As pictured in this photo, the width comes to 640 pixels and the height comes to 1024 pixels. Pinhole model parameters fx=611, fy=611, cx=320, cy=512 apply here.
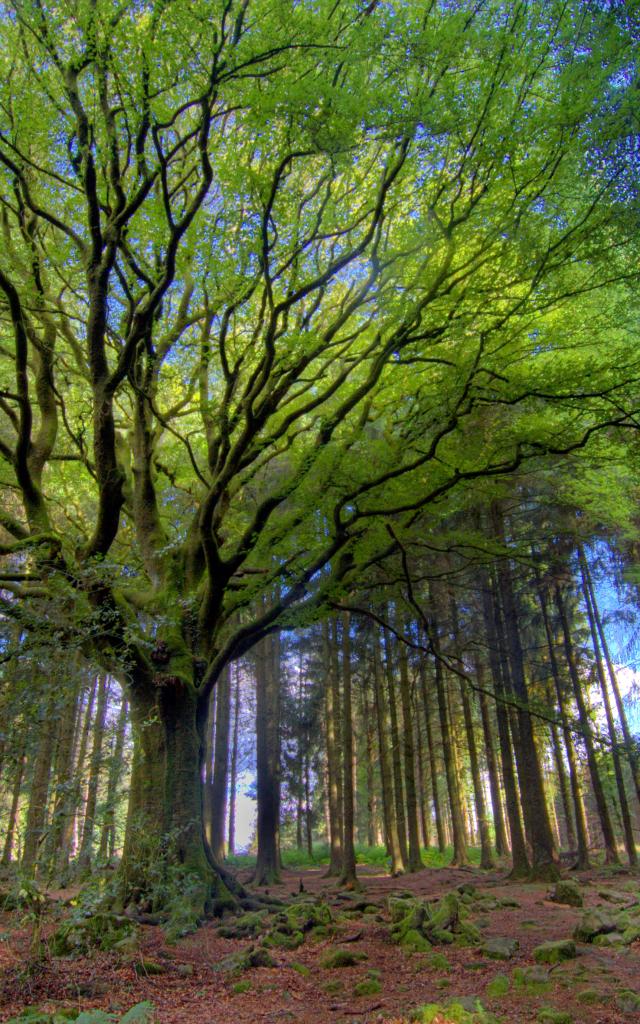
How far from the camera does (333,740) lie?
16.0 m

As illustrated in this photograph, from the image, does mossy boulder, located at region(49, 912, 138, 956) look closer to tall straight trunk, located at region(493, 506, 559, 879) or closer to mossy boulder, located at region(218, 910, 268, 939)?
mossy boulder, located at region(218, 910, 268, 939)

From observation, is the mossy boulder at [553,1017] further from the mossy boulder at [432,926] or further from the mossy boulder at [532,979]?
the mossy boulder at [432,926]

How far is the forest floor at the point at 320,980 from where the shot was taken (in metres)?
4.37

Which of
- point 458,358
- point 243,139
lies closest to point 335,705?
point 458,358

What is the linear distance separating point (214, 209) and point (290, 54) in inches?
103

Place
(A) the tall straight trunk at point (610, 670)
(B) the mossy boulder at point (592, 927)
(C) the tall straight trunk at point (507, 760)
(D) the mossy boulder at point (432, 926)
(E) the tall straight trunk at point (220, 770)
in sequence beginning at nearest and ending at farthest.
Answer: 1. (B) the mossy boulder at point (592, 927)
2. (D) the mossy boulder at point (432, 926)
3. (C) the tall straight trunk at point (507, 760)
4. (A) the tall straight trunk at point (610, 670)
5. (E) the tall straight trunk at point (220, 770)

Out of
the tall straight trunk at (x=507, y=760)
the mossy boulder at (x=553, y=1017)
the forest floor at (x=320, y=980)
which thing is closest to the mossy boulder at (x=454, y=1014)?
the forest floor at (x=320, y=980)

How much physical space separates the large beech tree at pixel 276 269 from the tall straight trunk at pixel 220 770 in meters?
8.65

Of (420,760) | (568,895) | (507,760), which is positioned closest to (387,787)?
(420,760)

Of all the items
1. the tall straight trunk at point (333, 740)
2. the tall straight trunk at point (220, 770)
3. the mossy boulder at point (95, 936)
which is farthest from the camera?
the tall straight trunk at point (220, 770)

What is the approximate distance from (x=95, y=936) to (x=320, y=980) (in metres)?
2.09

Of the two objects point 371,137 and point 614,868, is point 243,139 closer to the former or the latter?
point 371,137

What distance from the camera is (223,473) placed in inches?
305

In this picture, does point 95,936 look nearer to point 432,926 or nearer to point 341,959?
point 341,959
